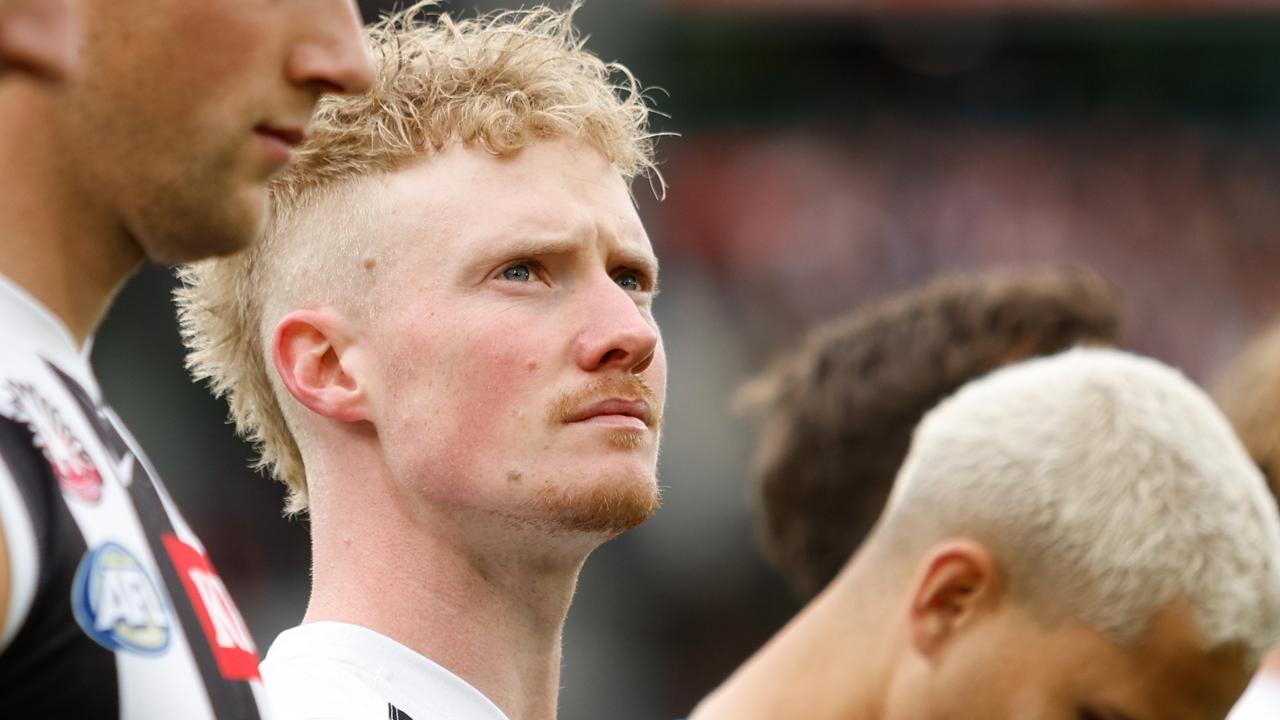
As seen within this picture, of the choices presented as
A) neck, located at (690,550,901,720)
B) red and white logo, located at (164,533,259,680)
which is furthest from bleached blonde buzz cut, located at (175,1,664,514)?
neck, located at (690,550,901,720)

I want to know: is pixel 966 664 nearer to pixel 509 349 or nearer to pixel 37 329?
pixel 509 349

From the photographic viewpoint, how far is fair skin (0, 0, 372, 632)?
164cm

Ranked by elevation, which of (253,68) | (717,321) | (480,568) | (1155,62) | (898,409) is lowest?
(480,568)

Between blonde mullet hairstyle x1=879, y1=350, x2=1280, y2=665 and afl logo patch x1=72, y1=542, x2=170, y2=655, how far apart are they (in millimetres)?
1899

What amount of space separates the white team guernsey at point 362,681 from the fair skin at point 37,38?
111 centimetres

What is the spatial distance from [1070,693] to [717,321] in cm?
898

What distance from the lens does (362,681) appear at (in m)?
2.44

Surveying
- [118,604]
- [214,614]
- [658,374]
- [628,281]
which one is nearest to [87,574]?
[118,604]

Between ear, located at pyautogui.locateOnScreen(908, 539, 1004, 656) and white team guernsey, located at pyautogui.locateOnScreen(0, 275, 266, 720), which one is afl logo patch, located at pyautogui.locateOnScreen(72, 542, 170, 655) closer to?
white team guernsey, located at pyautogui.locateOnScreen(0, 275, 266, 720)

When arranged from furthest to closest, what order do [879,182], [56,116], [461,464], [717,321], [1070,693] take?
[879,182] → [717,321] → [1070,693] → [461,464] → [56,116]

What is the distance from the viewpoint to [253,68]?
5.79 ft

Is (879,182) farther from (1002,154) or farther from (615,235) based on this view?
(615,235)

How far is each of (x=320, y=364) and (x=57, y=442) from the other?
99 cm

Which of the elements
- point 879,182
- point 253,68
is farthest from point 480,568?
point 879,182
